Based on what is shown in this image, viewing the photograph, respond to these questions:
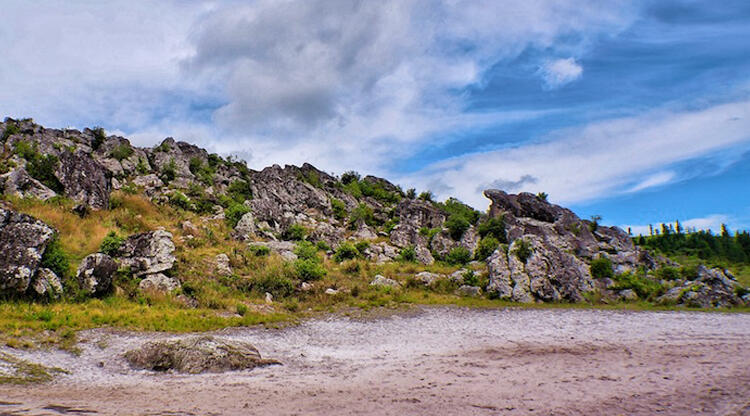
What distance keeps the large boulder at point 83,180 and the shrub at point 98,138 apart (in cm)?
3110

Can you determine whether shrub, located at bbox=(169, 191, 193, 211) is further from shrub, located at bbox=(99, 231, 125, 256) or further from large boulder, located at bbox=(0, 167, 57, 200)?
shrub, located at bbox=(99, 231, 125, 256)

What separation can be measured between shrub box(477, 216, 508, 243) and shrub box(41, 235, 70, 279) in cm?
5055

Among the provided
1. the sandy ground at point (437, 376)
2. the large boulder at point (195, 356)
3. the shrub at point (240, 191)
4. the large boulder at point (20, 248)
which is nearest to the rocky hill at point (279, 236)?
the large boulder at point (20, 248)

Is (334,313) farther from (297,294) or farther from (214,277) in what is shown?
(214,277)

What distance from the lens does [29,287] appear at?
711 inches

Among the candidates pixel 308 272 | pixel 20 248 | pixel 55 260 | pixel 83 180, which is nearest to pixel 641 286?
pixel 308 272

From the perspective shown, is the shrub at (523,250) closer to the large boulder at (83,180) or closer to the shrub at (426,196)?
the large boulder at (83,180)

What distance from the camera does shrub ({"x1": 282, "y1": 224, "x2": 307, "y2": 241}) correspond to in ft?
166

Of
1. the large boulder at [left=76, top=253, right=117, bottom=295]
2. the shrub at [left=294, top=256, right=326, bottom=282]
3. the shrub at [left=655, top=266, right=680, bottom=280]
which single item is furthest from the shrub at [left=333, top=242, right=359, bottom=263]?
the shrub at [left=655, top=266, right=680, bottom=280]

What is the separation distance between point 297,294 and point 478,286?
1502 cm

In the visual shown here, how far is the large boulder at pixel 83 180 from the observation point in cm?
3634

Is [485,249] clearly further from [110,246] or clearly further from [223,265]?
[110,246]

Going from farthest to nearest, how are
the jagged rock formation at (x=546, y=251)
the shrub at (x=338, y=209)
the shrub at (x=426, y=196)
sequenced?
the shrub at (x=426, y=196) → the shrub at (x=338, y=209) → the jagged rock formation at (x=546, y=251)

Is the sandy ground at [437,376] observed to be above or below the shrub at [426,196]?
below
